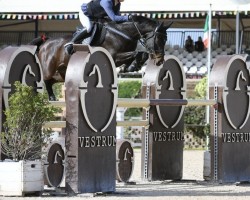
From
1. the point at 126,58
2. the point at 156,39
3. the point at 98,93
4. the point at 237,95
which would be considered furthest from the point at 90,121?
the point at 156,39

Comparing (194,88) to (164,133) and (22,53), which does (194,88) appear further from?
(22,53)

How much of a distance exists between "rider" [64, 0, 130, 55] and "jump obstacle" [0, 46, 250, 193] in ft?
5.93

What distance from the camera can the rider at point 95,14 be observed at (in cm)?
1372

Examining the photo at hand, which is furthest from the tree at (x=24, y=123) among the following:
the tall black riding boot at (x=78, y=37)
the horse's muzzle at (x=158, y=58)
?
the tall black riding boot at (x=78, y=37)

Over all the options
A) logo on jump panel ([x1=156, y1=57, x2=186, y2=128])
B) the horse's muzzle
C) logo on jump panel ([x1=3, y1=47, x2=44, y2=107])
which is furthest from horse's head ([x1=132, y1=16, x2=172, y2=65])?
logo on jump panel ([x1=3, y1=47, x2=44, y2=107])

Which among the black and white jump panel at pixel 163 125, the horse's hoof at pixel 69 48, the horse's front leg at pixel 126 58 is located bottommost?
the black and white jump panel at pixel 163 125

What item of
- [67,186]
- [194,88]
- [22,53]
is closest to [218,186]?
[67,186]

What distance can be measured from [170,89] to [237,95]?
0.95m

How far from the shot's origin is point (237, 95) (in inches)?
468

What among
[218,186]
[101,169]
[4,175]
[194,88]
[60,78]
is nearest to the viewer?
[4,175]

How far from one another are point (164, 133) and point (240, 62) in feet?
4.60

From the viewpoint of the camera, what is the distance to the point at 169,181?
12.1 m

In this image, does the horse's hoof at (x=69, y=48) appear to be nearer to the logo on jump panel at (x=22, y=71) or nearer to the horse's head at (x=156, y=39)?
the horse's head at (x=156, y=39)

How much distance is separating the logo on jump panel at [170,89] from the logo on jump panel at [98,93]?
6.99ft
